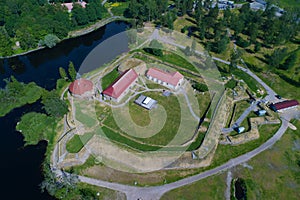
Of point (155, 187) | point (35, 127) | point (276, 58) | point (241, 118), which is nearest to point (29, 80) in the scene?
point (35, 127)

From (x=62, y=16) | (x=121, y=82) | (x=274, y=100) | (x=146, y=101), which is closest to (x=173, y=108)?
(x=146, y=101)

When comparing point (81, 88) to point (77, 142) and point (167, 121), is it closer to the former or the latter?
point (77, 142)

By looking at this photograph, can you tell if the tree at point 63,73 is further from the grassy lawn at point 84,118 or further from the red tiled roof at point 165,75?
the red tiled roof at point 165,75

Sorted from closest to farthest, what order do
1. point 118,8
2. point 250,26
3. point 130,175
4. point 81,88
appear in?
point 130,175
point 81,88
point 250,26
point 118,8

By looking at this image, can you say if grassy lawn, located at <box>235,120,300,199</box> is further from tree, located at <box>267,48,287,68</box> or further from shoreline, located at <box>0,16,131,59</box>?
shoreline, located at <box>0,16,131,59</box>

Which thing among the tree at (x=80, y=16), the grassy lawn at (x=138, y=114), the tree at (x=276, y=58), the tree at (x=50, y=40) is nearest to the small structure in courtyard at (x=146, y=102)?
the grassy lawn at (x=138, y=114)

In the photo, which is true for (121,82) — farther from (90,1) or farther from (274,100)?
(90,1)

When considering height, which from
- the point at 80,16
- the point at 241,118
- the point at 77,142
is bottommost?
the point at 77,142

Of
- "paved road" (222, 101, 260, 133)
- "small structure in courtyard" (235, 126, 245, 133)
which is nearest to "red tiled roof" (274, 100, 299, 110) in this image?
"paved road" (222, 101, 260, 133)
